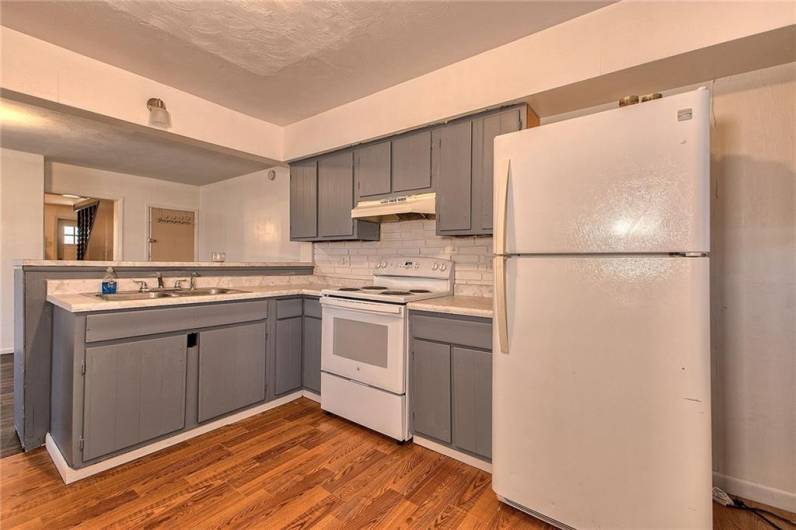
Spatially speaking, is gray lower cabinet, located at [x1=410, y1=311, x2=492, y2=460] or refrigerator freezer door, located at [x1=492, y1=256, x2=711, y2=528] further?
gray lower cabinet, located at [x1=410, y1=311, x2=492, y2=460]

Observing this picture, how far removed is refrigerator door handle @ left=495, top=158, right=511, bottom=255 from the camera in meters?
1.64

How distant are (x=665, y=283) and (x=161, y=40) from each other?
2.76m

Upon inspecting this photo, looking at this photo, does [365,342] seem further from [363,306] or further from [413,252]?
[413,252]

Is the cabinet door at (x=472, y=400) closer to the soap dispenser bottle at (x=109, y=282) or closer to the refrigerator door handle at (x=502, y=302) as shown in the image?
the refrigerator door handle at (x=502, y=302)

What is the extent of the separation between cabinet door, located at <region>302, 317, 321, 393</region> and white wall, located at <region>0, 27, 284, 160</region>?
5.31 ft

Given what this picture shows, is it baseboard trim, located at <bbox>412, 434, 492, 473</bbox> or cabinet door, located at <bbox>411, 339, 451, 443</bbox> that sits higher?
cabinet door, located at <bbox>411, 339, 451, 443</bbox>

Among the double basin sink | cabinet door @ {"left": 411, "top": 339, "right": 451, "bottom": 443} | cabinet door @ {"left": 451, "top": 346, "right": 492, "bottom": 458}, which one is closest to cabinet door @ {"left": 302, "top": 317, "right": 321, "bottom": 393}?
the double basin sink

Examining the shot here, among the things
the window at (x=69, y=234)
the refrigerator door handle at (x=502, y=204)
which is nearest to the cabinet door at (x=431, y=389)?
the refrigerator door handle at (x=502, y=204)

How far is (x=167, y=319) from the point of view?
215 cm

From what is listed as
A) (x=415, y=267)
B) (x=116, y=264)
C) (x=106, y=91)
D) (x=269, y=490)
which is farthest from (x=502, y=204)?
(x=106, y=91)

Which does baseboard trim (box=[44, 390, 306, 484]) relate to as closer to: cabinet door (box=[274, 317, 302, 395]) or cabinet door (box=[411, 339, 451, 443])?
cabinet door (box=[274, 317, 302, 395])

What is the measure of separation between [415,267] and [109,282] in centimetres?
203

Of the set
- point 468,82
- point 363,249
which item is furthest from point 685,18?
point 363,249

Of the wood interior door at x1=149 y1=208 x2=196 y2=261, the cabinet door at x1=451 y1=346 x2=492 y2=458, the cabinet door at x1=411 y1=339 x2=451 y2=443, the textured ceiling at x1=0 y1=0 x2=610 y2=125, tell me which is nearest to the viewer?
the textured ceiling at x1=0 y1=0 x2=610 y2=125
